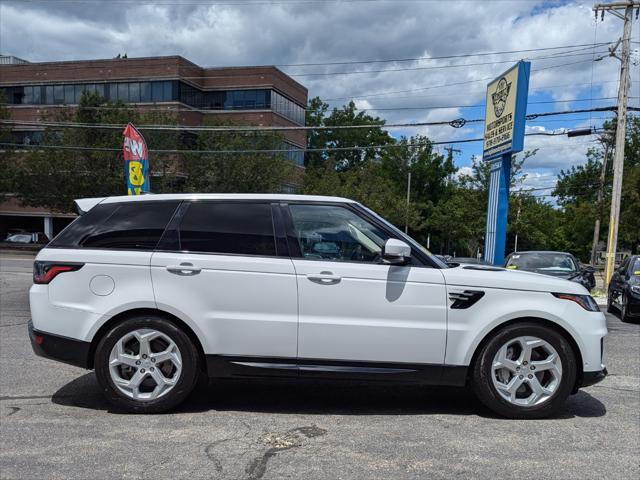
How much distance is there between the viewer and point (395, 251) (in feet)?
13.6

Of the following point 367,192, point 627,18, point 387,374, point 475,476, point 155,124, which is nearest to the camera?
point 475,476

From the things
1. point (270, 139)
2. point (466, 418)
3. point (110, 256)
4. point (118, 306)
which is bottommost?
point (466, 418)

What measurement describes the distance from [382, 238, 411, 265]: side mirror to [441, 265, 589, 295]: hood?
0.39 meters

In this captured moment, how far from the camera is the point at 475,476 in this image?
335 cm

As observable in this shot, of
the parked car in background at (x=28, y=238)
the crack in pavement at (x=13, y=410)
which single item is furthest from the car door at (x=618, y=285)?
the parked car in background at (x=28, y=238)

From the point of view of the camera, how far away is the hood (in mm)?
4332

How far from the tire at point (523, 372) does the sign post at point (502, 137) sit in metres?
10.0

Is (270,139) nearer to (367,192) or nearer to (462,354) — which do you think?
(367,192)

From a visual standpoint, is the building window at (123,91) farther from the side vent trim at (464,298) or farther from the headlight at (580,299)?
the headlight at (580,299)

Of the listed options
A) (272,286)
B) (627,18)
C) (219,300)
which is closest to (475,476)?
(272,286)

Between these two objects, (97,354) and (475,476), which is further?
(97,354)

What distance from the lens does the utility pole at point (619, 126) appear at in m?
18.8

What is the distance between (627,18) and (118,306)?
2187 cm

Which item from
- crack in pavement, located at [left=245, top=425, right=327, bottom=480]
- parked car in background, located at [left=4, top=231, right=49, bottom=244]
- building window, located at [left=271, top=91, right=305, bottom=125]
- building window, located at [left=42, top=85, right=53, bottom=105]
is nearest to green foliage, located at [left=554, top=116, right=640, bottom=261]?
building window, located at [left=271, top=91, right=305, bottom=125]
